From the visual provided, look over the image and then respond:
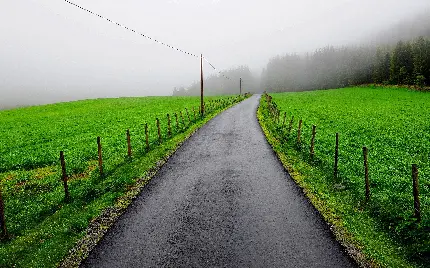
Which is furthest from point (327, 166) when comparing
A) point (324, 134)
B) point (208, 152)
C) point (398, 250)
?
point (324, 134)

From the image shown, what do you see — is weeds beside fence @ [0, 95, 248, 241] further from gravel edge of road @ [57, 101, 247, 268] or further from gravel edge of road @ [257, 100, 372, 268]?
gravel edge of road @ [257, 100, 372, 268]

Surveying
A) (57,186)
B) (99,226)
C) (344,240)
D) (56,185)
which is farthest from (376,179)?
(56,185)

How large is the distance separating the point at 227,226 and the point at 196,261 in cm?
192

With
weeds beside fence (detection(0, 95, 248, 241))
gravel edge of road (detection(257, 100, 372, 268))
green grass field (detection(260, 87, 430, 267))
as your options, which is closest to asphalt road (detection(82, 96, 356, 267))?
gravel edge of road (detection(257, 100, 372, 268))

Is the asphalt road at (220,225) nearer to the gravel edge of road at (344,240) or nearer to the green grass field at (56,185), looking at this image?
the gravel edge of road at (344,240)

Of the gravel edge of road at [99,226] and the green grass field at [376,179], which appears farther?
the green grass field at [376,179]

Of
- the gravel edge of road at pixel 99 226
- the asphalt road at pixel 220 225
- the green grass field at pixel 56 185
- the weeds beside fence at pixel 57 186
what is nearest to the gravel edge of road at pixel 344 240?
the asphalt road at pixel 220 225

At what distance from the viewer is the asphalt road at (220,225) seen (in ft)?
24.3

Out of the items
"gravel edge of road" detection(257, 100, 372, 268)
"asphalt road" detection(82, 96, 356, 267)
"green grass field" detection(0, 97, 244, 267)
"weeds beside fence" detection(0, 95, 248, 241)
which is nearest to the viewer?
"gravel edge of road" detection(257, 100, 372, 268)

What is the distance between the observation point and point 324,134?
25203mm

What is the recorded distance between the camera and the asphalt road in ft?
24.3

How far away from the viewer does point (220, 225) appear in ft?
29.6

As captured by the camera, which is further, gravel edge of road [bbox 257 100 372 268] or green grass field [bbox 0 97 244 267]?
green grass field [bbox 0 97 244 267]

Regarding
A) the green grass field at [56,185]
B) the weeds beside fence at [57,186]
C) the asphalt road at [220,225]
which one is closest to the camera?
the asphalt road at [220,225]
